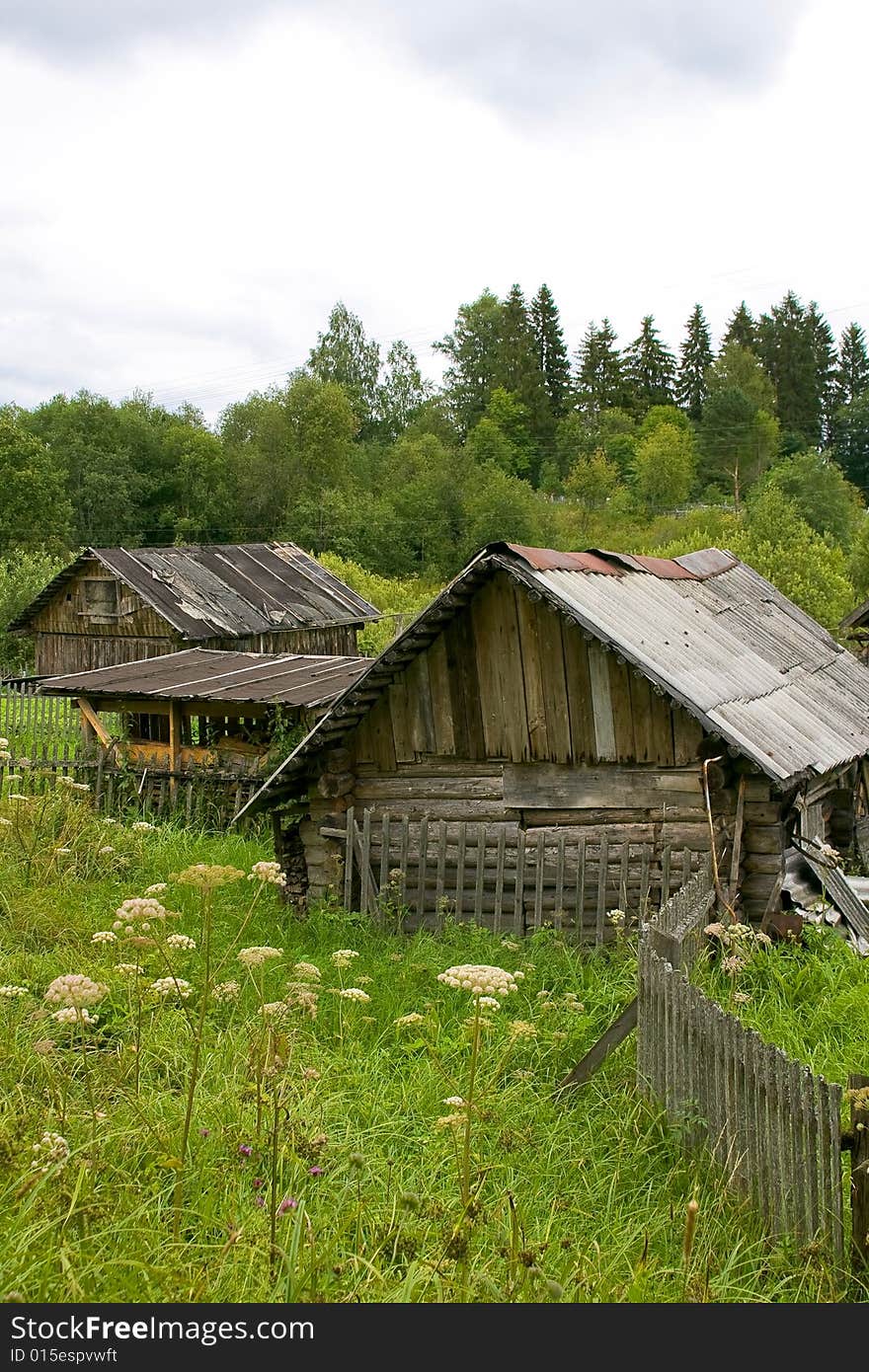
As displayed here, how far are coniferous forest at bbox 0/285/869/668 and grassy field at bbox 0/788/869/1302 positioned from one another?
36415 millimetres

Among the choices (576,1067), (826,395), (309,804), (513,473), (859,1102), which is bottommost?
(576,1067)

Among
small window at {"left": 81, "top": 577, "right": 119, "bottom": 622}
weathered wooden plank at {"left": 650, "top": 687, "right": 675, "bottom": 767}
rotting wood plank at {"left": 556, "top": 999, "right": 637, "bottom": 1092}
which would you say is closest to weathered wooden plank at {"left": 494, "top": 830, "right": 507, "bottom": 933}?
weathered wooden plank at {"left": 650, "top": 687, "right": 675, "bottom": 767}

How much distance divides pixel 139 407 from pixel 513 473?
25856mm

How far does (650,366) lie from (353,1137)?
260 feet

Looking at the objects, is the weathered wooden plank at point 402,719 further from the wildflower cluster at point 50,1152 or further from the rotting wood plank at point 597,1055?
the wildflower cluster at point 50,1152

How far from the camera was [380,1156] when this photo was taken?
16.9 ft

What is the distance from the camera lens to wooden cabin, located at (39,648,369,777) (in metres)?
16.7

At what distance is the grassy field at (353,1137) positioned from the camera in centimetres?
367

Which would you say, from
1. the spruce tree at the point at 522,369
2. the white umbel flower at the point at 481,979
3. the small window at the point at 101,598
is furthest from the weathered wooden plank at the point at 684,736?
the spruce tree at the point at 522,369

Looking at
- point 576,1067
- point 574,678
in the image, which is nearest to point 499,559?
point 574,678

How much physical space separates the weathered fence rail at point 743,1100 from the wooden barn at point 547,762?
9.97ft

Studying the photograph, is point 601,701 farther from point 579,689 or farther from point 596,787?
point 596,787
